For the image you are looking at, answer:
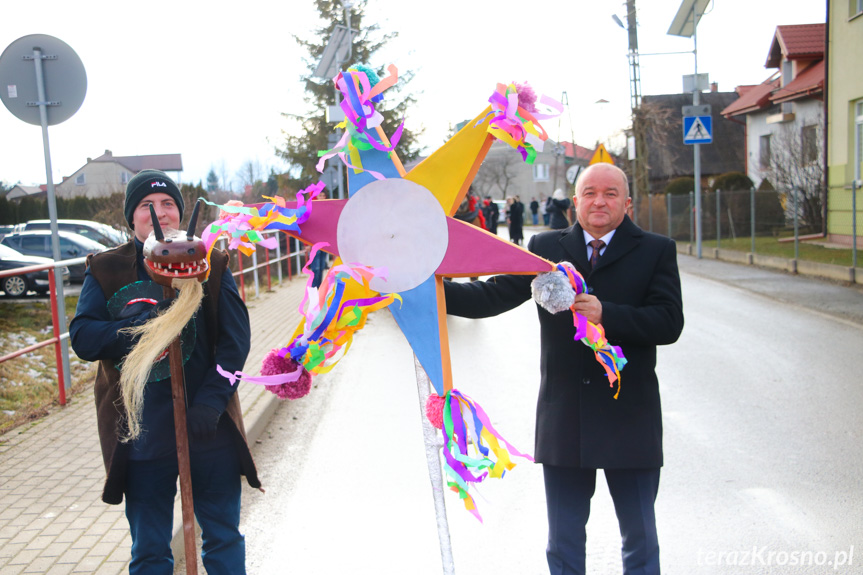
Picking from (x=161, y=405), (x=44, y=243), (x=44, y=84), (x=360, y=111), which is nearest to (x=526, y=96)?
(x=360, y=111)

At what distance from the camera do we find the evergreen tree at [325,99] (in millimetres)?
29484

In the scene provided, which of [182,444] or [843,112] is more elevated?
[843,112]

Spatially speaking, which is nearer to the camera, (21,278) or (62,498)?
(62,498)

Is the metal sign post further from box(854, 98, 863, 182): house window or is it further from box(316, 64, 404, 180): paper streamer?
box(854, 98, 863, 182): house window

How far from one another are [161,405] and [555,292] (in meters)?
1.50

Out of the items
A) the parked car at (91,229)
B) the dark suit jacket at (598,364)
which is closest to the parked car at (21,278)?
the parked car at (91,229)

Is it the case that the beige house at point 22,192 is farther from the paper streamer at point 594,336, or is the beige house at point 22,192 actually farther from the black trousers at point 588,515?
the paper streamer at point 594,336

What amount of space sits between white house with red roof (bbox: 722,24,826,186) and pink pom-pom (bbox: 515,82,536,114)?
20.4 metres

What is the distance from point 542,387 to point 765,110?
3202cm

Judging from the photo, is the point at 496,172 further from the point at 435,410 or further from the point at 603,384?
the point at 435,410

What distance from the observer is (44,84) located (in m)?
6.47

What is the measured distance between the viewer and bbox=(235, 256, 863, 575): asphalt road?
3.88 meters

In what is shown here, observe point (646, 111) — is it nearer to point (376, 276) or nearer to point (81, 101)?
point (81, 101)

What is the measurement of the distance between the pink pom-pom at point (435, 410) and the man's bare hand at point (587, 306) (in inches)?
22.3
